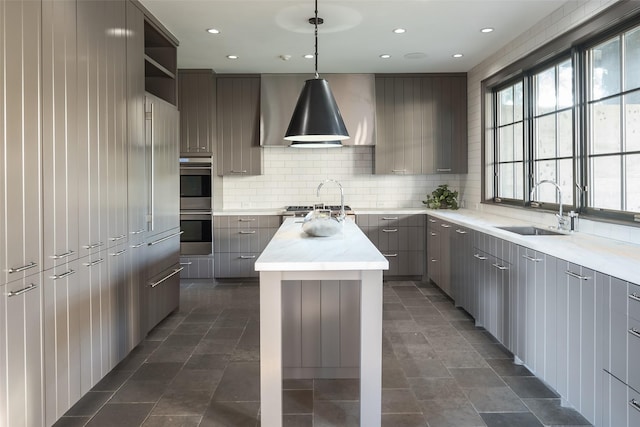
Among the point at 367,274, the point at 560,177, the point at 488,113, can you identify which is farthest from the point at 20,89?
the point at 488,113

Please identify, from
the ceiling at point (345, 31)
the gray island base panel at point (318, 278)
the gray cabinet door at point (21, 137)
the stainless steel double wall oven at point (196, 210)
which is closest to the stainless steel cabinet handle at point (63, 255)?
the gray cabinet door at point (21, 137)

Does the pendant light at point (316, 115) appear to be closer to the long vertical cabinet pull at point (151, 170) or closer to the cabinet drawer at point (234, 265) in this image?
the long vertical cabinet pull at point (151, 170)

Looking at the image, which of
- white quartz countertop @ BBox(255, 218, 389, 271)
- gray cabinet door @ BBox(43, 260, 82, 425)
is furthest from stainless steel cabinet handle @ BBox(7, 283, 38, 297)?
white quartz countertop @ BBox(255, 218, 389, 271)

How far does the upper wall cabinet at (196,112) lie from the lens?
5793mm

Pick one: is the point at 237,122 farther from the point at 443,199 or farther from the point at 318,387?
the point at 318,387

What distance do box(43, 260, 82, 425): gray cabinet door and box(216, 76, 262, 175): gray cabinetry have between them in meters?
3.68

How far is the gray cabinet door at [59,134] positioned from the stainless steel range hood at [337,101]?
3531 millimetres

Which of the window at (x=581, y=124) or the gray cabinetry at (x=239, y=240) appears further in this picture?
the gray cabinetry at (x=239, y=240)

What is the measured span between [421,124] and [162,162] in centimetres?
356

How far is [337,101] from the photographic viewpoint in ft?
19.7

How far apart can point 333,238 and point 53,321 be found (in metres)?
1.70

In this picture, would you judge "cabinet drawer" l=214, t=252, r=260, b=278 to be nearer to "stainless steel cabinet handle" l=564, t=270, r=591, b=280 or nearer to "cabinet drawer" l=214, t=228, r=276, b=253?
"cabinet drawer" l=214, t=228, r=276, b=253

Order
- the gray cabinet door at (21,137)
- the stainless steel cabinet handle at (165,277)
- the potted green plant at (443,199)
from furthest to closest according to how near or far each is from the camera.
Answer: the potted green plant at (443,199) → the stainless steel cabinet handle at (165,277) → the gray cabinet door at (21,137)

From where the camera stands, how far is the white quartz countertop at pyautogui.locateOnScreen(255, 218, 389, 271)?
2.25m
